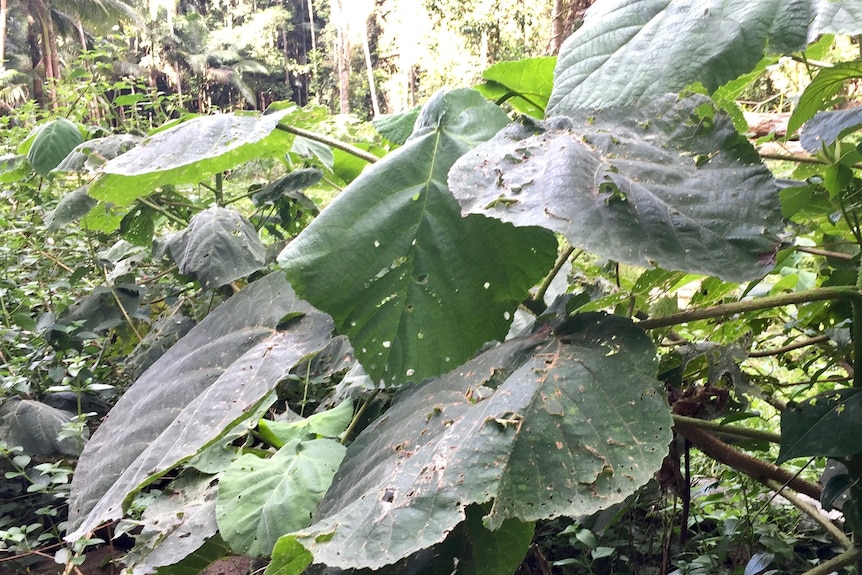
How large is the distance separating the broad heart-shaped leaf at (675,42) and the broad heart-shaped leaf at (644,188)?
3 cm

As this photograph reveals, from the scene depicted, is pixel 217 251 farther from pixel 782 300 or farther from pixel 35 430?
pixel 782 300

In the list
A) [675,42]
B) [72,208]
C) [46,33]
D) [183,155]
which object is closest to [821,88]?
[675,42]

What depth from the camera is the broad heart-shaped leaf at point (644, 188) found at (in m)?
0.37

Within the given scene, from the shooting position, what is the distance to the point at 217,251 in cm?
102

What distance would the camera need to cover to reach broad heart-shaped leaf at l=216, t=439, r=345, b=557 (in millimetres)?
577

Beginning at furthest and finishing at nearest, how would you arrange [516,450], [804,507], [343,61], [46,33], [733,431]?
[343,61], [46,33], [804,507], [733,431], [516,450]

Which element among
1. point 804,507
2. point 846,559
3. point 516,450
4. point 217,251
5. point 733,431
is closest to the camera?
point 516,450

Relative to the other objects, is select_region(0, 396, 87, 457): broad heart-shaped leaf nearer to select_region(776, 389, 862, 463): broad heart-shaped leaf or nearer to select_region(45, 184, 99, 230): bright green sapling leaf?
select_region(45, 184, 99, 230): bright green sapling leaf

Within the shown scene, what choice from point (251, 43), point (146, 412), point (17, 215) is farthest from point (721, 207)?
point (251, 43)

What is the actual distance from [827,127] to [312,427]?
66 cm

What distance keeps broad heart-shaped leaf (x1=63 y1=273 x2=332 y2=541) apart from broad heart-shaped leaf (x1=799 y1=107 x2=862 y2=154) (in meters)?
0.51

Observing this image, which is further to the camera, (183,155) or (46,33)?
(46,33)

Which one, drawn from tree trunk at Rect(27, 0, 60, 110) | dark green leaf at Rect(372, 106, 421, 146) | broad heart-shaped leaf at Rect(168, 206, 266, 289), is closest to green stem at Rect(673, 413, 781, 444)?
dark green leaf at Rect(372, 106, 421, 146)

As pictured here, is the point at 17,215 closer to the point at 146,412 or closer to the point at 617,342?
the point at 146,412
